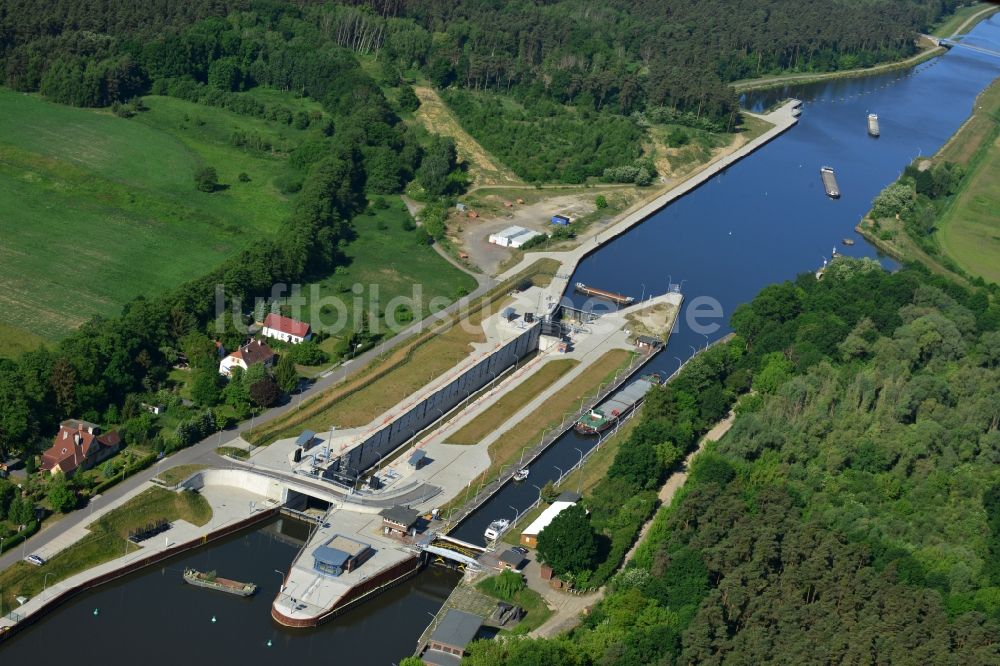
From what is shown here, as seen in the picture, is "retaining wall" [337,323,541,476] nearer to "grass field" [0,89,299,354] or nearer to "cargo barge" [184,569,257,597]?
"cargo barge" [184,569,257,597]

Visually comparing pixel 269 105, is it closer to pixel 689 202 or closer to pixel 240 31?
pixel 240 31

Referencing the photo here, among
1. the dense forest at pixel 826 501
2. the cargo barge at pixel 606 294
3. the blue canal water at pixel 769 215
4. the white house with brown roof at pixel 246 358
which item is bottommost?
the blue canal water at pixel 769 215

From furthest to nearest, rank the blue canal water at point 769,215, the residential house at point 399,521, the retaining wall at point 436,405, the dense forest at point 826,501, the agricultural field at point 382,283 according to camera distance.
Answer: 1. the blue canal water at point 769,215
2. the agricultural field at point 382,283
3. the retaining wall at point 436,405
4. the residential house at point 399,521
5. the dense forest at point 826,501

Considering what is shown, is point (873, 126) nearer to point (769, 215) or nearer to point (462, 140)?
point (769, 215)

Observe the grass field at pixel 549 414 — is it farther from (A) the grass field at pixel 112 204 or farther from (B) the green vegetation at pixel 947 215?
(B) the green vegetation at pixel 947 215

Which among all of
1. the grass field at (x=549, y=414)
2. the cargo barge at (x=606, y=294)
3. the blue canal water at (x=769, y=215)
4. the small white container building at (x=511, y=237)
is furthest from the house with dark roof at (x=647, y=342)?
the small white container building at (x=511, y=237)

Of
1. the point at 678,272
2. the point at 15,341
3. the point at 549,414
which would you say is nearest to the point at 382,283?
the point at 549,414

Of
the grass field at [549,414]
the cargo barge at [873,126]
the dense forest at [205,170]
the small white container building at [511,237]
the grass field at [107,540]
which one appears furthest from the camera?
the cargo barge at [873,126]
